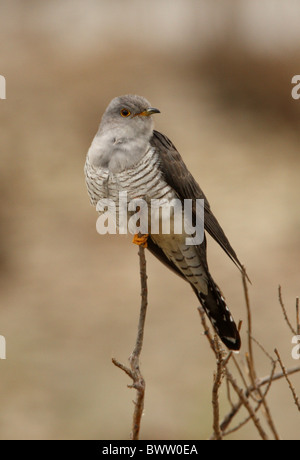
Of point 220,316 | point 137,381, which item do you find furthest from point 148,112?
point 137,381

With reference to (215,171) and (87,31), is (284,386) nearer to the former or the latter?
(215,171)

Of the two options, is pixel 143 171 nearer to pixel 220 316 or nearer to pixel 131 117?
pixel 131 117

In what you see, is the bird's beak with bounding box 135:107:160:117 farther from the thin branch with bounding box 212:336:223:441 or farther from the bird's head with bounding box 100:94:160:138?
the thin branch with bounding box 212:336:223:441

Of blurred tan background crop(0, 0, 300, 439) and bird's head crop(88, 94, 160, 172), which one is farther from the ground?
blurred tan background crop(0, 0, 300, 439)

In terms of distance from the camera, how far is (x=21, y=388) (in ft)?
22.4

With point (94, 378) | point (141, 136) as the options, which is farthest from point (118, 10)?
point (141, 136)

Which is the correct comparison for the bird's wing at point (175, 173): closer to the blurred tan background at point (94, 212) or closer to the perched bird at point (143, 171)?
the perched bird at point (143, 171)

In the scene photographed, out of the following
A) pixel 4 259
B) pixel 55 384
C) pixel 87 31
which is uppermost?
pixel 87 31

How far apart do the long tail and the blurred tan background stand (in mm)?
2741

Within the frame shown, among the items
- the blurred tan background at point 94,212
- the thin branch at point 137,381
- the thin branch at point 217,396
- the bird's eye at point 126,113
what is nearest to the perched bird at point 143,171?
the bird's eye at point 126,113

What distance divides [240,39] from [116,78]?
1.86 metres

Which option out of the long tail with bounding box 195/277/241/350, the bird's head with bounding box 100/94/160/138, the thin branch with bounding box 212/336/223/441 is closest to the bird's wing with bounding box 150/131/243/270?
the bird's head with bounding box 100/94/160/138

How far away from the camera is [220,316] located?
10.9ft

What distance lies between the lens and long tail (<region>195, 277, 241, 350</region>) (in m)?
3.22
